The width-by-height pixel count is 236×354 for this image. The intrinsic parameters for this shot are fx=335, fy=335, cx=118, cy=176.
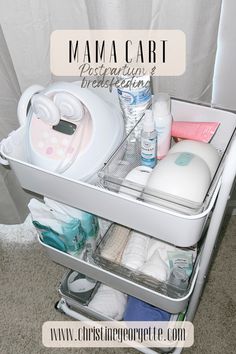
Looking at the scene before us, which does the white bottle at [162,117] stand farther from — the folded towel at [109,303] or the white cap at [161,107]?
the folded towel at [109,303]

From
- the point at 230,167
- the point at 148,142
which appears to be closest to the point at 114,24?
the point at 148,142

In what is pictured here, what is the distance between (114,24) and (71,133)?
273mm

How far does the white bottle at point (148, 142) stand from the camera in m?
0.66

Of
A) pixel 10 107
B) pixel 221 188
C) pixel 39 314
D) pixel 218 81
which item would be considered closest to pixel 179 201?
pixel 221 188

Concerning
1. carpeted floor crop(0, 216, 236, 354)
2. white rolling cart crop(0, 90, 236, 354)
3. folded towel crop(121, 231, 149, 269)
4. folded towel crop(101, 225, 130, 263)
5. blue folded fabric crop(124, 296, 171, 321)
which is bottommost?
carpeted floor crop(0, 216, 236, 354)

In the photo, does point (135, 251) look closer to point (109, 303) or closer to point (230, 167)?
point (109, 303)

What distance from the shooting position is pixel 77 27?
0.82m

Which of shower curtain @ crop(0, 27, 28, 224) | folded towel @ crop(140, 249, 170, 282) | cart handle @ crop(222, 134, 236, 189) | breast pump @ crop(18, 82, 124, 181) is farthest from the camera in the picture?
shower curtain @ crop(0, 27, 28, 224)

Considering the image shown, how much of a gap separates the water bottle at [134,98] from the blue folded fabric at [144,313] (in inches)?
20.3

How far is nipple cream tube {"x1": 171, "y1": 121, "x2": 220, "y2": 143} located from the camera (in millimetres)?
723

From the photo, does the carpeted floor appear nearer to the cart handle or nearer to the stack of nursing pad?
the stack of nursing pad

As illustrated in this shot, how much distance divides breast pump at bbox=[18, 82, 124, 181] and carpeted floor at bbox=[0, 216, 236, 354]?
0.68m

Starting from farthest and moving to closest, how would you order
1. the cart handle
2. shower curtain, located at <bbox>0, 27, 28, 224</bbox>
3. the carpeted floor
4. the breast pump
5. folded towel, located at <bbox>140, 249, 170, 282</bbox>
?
the carpeted floor → shower curtain, located at <bbox>0, 27, 28, 224</bbox> → folded towel, located at <bbox>140, 249, 170, 282</bbox> → the breast pump → the cart handle

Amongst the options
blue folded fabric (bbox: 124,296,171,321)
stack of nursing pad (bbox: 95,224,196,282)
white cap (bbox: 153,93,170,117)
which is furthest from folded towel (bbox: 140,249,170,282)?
white cap (bbox: 153,93,170,117)
